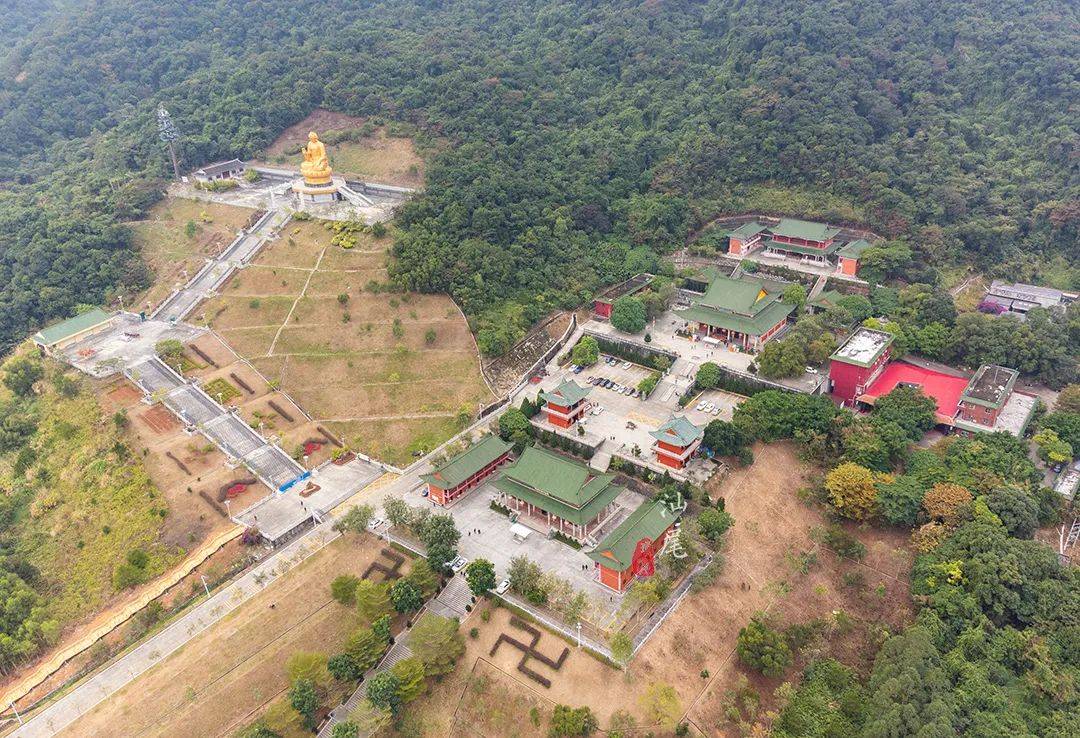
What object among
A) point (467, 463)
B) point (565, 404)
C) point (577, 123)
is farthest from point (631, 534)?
point (577, 123)

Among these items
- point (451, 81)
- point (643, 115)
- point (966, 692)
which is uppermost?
point (451, 81)

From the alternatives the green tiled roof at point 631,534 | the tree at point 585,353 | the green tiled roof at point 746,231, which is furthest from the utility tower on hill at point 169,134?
the green tiled roof at point 631,534

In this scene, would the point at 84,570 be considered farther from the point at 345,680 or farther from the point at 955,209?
the point at 955,209

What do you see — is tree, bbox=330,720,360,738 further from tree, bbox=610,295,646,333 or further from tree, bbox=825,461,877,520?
tree, bbox=610,295,646,333

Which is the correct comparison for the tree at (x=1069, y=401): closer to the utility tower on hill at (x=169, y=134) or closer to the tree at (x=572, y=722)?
the tree at (x=572, y=722)

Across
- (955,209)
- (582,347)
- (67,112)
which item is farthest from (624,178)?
(67,112)

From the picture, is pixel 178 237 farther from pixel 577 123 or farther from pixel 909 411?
pixel 909 411

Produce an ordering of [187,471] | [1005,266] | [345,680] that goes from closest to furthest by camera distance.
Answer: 1. [345,680]
2. [187,471]
3. [1005,266]
